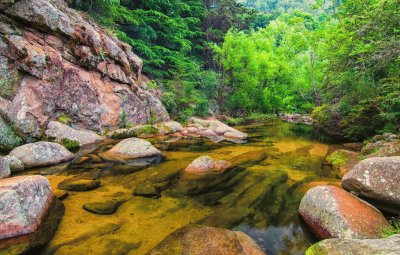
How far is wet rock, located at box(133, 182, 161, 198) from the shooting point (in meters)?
6.05

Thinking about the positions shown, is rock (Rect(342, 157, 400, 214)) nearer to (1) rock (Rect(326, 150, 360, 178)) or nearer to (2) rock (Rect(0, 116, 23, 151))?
(1) rock (Rect(326, 150, 360, 178))

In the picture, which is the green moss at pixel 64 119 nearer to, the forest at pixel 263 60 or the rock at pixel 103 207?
the forest at pixel 263 60

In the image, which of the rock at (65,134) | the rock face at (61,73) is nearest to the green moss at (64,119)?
the rock face at (61,73)

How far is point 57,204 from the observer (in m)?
5.16

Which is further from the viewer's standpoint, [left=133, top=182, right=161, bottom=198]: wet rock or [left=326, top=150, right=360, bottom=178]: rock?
[left=326, top=150, right=360, bottom=178]: rock

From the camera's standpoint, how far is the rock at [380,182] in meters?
4.80

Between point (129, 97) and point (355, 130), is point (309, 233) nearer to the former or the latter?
point (355, 130)

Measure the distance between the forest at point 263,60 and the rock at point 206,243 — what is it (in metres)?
6.77

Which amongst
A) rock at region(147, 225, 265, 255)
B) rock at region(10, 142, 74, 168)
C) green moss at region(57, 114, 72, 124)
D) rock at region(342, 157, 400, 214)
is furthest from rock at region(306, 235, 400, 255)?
green moss at region(57, 114, 72, 124)

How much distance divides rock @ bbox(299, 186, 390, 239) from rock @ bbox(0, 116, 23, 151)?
928cm

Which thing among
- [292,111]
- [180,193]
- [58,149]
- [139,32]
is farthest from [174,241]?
[292,111]

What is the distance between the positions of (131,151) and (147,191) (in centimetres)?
357

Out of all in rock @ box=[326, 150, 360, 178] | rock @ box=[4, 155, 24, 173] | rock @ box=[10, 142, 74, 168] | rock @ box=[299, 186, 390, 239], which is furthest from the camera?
rock @ box=[10, 142, 74, 168]

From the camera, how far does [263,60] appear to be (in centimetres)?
2848
